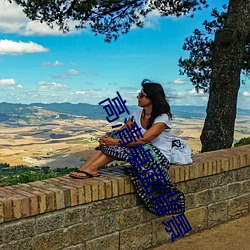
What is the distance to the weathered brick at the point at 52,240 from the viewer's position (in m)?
2.87

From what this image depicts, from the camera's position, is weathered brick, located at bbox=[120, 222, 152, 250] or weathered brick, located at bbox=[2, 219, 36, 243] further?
weathered brick, located at bbox=[120, 222, 152, 250]

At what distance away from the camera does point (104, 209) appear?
128 inches

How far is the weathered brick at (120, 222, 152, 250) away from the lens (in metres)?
3.42

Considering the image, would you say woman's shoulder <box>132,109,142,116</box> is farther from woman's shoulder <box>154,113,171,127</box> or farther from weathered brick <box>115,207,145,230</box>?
weathered brick <box>115,207,145,230</box>

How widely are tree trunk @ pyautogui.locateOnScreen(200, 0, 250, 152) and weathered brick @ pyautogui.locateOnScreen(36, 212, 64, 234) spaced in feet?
14.2

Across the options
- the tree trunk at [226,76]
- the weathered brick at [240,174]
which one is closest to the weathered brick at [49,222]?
the weathered brick at [240,174]

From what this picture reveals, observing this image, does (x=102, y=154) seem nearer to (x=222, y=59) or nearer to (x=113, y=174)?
(x=113, y=174)

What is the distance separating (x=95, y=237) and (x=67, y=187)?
0.47 m

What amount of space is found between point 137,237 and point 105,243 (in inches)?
13.9

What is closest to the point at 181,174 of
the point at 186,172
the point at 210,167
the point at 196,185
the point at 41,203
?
the point at 186,172

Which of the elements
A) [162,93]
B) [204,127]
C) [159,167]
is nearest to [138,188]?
[159,167]

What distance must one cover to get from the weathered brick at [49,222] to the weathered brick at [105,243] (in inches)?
13.4

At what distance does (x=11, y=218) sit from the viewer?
A: 271cm

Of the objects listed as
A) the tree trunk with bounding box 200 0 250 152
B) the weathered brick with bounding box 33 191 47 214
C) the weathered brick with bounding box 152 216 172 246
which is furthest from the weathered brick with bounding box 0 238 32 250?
the tree trunk with bounding box 200 0 250 152
